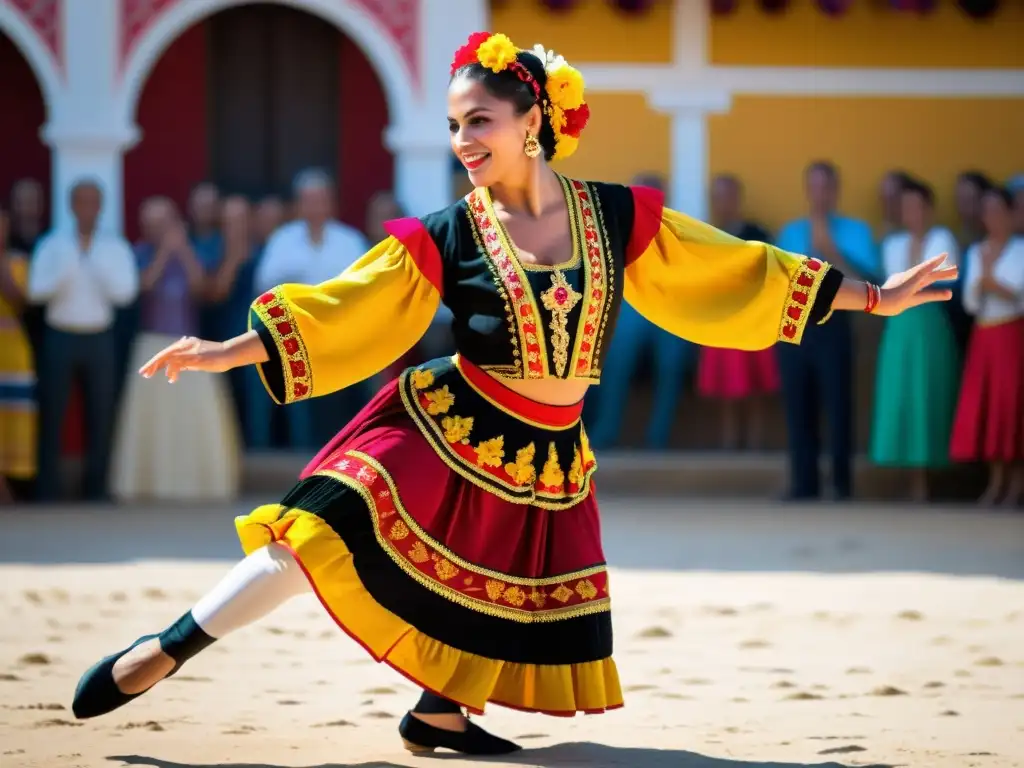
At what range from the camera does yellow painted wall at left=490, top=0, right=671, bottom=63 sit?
12.0m

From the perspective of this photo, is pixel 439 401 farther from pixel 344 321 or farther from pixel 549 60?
pixel 549 60

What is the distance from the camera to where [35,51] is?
1166cm

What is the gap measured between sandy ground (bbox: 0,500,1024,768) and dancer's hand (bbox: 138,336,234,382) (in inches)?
37.2

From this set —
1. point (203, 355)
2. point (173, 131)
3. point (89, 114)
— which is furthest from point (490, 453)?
point (173, 131)

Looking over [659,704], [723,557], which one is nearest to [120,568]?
[723,557]

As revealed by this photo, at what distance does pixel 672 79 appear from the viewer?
11953 mm

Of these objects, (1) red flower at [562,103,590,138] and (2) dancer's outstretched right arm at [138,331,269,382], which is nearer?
(2) dancer's outstretched right arm at [138,331,269,382]

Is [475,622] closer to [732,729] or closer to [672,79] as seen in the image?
[732,729]

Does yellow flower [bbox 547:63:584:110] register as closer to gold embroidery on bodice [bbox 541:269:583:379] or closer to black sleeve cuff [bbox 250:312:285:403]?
gold embroidery on bodice [bbox 541:269:583:379]

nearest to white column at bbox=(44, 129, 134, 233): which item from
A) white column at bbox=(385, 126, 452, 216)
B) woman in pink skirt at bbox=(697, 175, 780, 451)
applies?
white column at bbox=(385, 126, 452, 216)

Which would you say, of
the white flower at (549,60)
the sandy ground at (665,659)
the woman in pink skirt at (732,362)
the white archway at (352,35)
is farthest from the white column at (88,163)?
the white flower at (549,60)

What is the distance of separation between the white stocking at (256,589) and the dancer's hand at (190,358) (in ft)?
1.48

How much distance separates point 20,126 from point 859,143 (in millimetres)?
5443

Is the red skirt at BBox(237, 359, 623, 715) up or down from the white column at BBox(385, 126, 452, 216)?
down
